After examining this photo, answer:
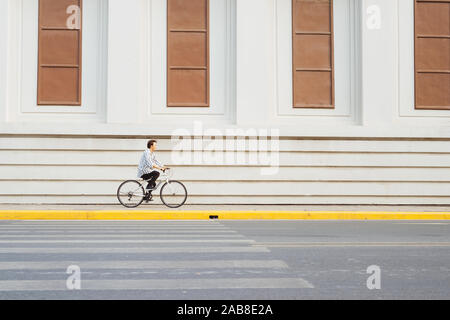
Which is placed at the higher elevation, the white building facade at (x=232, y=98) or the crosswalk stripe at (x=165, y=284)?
the white building facade at (x=232, y=98)

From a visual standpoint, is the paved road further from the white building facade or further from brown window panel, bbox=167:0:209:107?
brown window panel, bbox=167:0:209:107

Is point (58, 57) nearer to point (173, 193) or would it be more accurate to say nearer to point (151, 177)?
point (151, 177)

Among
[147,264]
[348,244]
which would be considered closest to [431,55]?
[348,244]

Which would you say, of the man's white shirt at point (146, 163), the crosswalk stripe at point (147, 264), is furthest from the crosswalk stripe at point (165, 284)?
the man's white shirt at point (146, 163)

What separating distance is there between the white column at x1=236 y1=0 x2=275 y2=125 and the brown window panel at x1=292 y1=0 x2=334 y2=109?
1066 mm

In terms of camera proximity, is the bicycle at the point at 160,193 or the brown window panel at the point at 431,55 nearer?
the bicycle at the point at 160,193

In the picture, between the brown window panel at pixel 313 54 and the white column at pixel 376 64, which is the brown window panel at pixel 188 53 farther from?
the white column at pixel 376 64

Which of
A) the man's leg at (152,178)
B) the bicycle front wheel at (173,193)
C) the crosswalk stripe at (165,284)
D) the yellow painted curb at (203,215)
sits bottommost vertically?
the crosswalk stripe at (165,284)

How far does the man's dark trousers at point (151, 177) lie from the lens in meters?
15.0

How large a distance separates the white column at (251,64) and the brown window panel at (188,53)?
1032mm

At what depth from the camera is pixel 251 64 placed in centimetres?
1694

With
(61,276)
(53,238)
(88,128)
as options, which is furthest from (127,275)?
(88,128)

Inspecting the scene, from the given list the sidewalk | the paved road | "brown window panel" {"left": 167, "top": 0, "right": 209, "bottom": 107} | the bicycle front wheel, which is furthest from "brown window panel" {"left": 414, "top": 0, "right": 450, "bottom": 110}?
the paved road

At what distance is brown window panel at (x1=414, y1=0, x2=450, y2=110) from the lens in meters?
17.6
